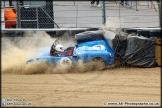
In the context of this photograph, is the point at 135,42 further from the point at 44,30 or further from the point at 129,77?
the point at 44,30

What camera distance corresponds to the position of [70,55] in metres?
8.90

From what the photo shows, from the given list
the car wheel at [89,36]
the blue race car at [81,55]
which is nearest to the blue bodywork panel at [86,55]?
the blue race car at [81,55]

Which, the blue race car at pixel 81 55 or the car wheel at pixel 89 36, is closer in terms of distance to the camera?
the blue race car at pixel 81 55

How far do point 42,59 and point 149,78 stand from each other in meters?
2.60

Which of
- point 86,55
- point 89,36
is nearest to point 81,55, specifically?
point 86,55

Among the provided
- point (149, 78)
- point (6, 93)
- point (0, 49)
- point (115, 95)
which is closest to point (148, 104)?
point (115, 95)

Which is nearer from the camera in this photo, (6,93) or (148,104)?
(148,104)

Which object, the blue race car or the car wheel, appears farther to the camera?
the car wheel

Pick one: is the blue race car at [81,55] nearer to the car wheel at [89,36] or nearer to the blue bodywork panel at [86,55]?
the blue bodywork panel at [86,55]

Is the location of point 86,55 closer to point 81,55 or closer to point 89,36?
point 81,55

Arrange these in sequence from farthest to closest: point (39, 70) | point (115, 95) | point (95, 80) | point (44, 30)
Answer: point (44, 30)
point (39, 70)
point (95, 80)
point (115, 95)

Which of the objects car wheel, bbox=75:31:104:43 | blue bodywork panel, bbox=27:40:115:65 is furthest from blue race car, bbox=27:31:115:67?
car wheel, bbox=75:31:104:43

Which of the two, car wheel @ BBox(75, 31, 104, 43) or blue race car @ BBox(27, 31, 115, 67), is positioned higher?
car wheel @ BBox(75, 31, 104, 43)

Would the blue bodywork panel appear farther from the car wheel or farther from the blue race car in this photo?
the car wheel
